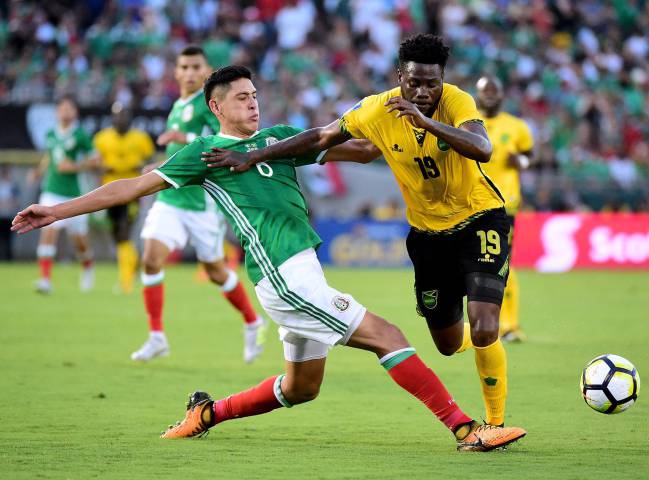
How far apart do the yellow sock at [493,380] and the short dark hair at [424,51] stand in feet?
5.36

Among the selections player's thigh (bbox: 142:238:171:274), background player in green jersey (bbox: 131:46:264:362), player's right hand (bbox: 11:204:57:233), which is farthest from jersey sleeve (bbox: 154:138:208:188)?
player's thigh (bbox: 142:238:171:274)

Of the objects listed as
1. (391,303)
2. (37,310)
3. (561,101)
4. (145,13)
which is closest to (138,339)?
(37,310)

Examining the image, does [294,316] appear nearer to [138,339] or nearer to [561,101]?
[138,339]

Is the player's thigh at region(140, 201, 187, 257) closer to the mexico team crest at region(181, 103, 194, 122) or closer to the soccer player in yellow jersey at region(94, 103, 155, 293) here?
the mexico team crest at region(181, 103, 194, 122)

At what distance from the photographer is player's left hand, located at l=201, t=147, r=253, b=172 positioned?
620 centimetres

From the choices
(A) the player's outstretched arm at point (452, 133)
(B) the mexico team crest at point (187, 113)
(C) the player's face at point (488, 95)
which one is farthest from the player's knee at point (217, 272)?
(A) the player's outstretched arm at point (452, 133)

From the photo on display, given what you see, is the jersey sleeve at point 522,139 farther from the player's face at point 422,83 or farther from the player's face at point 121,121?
the player's face at point 121,121

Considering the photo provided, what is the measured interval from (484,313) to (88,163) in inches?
470

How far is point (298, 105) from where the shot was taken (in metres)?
24.8

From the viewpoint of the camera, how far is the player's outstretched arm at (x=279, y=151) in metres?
6.21

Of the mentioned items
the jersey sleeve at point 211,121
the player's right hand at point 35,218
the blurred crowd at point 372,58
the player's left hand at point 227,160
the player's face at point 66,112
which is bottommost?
the player's right hand at point 35,218

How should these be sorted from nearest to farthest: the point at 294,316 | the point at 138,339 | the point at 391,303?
1. the point at 294,316
2. the point at 138,339
3. the point at 391,303

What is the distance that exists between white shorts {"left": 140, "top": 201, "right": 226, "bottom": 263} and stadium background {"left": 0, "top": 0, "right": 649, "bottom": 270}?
13.0 m

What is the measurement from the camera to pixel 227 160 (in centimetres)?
620
